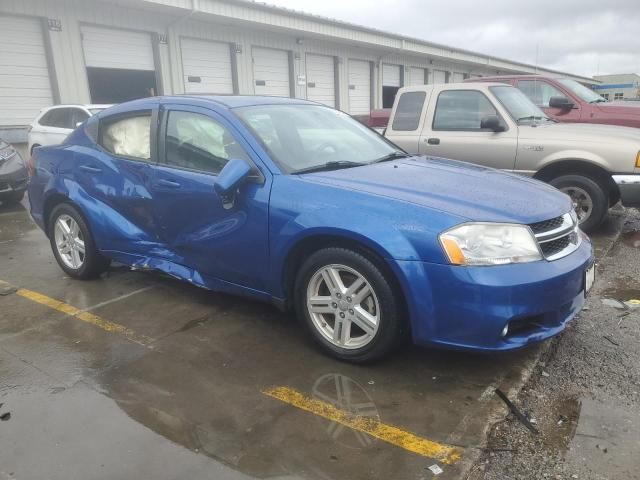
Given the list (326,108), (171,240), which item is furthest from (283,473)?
(326,108)

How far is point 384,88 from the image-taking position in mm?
23172

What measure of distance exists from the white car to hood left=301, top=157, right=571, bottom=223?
7964 mm

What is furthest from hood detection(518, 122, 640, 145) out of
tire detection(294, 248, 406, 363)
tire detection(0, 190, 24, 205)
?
tire detection(0, 190, 24, 205)

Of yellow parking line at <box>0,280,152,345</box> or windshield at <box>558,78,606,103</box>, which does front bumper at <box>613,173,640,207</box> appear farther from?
yellow parking line at <box>0,280,152,345</box>

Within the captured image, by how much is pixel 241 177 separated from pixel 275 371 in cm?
122

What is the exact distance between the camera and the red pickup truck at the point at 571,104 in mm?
7969

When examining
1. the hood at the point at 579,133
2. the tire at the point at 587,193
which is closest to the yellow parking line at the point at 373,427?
the tire at the point at 587,193

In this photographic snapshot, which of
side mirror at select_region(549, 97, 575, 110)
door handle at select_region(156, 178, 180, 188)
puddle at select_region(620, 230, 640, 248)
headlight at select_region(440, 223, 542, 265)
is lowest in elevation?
puddle at select_region(620, 230, 640, 248)

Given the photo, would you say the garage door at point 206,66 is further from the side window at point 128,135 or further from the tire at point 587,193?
the tire at point 587,193

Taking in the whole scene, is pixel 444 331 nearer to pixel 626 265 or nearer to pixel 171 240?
pixel 171 240

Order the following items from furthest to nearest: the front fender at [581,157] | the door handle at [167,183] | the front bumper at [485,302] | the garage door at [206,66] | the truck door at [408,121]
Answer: the garage door at [206,66]
the truck door at [408,121]
the front fender at [581,157]
the door handle at [167,183]
the front bumper at [485,302]

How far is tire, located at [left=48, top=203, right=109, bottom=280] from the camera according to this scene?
463 centimetres

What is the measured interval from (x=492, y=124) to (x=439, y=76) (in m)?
23.5

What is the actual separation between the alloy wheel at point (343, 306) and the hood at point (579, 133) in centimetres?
387
